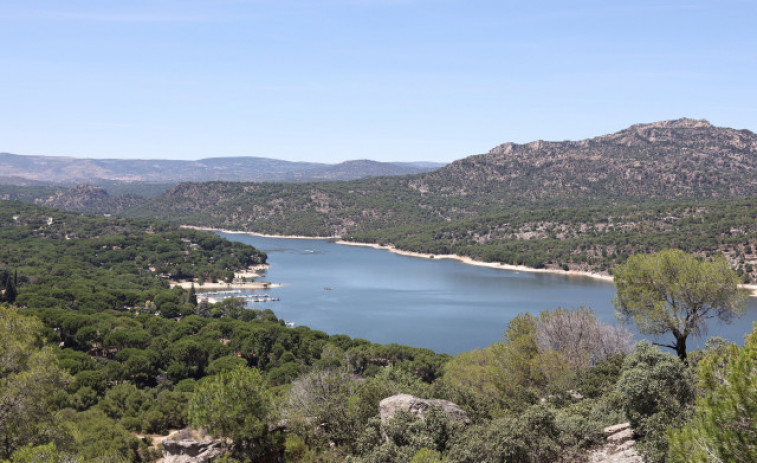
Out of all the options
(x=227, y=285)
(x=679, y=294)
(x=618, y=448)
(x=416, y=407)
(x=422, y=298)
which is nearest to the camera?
(x=618, y=448)

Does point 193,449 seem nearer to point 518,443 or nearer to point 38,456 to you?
point 38,456

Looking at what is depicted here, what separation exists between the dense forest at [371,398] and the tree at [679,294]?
62.8 inches

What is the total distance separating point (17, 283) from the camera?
256ft

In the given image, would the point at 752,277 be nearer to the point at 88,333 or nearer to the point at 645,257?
the point at 645,257

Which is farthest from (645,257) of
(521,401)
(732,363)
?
(732,363)

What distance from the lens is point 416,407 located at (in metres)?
17.9

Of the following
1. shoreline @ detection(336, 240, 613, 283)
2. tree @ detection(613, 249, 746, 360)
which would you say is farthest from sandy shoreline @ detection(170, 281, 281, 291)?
tree @ detection(613, 249, 746, 360)

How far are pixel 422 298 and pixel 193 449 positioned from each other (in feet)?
295

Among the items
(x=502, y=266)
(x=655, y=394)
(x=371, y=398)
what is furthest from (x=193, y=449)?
(x=502, y=266)

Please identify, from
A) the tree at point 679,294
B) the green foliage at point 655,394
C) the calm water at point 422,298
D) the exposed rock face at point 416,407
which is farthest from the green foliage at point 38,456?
the calm water at point 422,298

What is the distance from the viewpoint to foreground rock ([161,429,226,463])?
1776cm

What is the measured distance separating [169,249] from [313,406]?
425ft

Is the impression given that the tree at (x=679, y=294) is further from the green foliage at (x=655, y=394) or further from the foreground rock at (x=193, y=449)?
the foreground rock at (x=193, y=449)

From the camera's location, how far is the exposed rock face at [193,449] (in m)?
17.8
